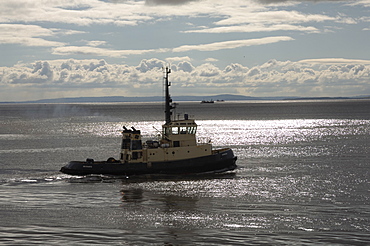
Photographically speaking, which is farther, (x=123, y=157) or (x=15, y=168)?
(x=15, y=168)

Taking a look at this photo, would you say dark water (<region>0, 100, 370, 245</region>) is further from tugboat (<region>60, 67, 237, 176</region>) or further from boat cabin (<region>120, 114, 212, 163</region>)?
boat cabin (<region>120, 114, 212, 163</region>)

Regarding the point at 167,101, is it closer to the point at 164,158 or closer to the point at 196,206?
the point at 164,158

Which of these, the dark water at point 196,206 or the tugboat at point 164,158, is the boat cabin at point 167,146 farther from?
the dark water at point 196,206

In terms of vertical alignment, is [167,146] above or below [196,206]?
above

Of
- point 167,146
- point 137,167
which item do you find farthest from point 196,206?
point 167,146

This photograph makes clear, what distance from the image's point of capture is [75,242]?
26547mm

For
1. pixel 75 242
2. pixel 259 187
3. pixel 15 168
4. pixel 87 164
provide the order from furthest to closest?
pixel 15 168 < pixel 87 164 < pixel 259 187 < pixel 75 242

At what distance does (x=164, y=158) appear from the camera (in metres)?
49.2

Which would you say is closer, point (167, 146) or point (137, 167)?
point (137, 167)

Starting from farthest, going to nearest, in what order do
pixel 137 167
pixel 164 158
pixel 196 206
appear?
pixel 164 158 < pixel 137 167 < pixel 196 206

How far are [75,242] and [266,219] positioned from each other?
1190 centimetres

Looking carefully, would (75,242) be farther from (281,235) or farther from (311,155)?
(311,155)

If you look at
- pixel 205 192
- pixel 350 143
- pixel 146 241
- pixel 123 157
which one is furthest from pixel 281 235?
pixel 350 143

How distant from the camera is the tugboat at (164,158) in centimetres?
4859
